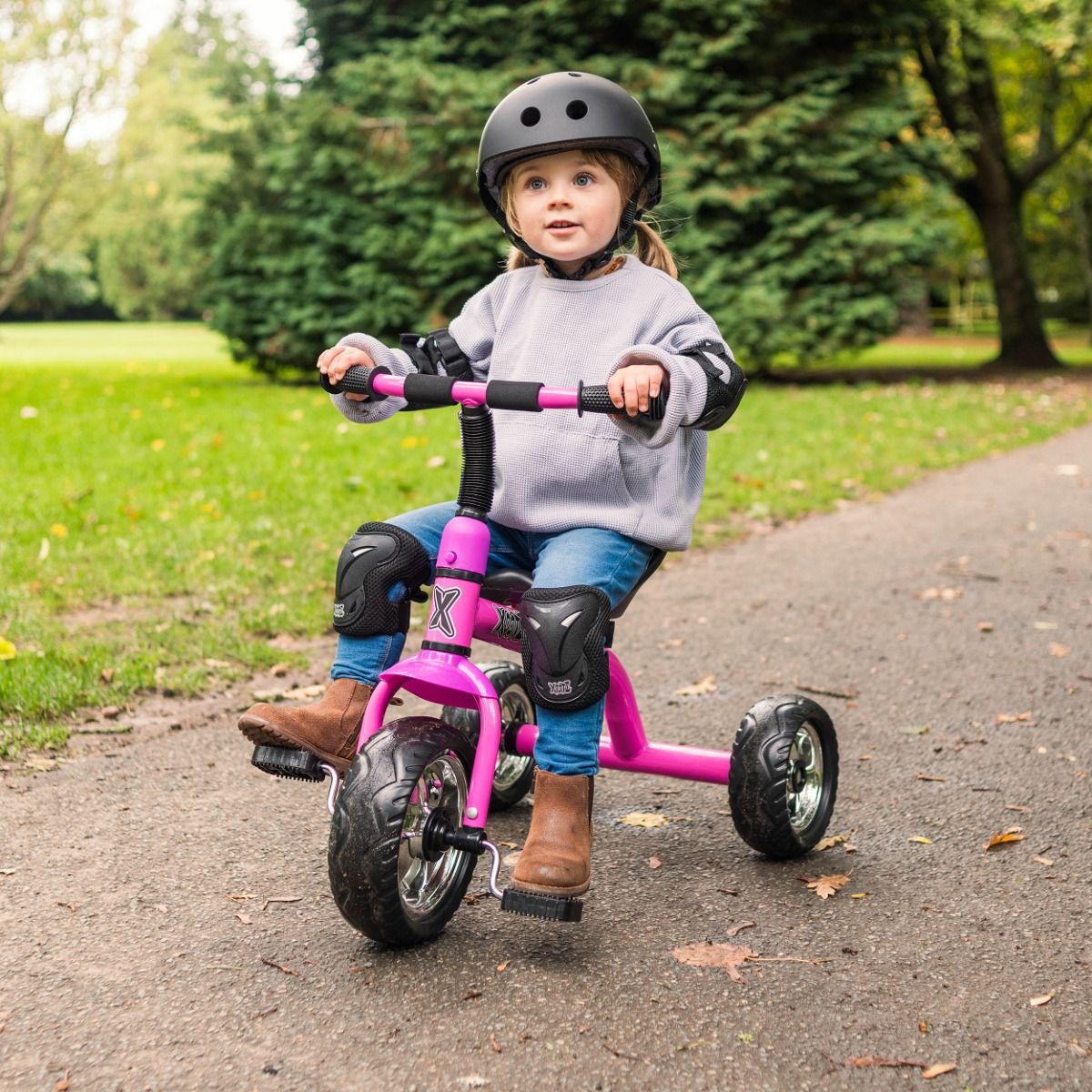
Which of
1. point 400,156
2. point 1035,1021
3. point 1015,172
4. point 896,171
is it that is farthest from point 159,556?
point 1015,172

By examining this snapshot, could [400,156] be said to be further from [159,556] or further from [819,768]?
[819,768]

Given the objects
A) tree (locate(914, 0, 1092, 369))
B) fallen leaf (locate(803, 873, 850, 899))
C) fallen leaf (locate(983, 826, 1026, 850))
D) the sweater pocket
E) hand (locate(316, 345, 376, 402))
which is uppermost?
tree (locate(914, 0, 1092, 369))

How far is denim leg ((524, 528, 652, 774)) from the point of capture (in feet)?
8.24

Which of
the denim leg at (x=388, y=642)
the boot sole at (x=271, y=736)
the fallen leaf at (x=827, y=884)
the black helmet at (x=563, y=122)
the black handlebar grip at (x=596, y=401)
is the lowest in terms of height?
the fallen leaf at (x=827, y=884)

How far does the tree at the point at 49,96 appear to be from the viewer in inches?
585

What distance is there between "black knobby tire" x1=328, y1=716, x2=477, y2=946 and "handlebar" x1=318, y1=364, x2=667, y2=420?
1.99 feet

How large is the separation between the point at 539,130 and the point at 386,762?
1.28m

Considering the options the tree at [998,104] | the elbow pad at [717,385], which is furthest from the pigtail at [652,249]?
the tree at [998,104]

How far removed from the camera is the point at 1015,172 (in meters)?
18.2

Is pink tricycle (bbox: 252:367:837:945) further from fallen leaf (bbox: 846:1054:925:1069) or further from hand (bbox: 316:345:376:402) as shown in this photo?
fallen leaf (bbox: 846:1054:925:1069)

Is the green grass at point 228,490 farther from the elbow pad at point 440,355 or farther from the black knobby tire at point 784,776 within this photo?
the black knobby tire at point 784,776

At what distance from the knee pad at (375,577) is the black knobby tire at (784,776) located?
2.77 feet

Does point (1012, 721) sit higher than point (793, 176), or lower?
lower

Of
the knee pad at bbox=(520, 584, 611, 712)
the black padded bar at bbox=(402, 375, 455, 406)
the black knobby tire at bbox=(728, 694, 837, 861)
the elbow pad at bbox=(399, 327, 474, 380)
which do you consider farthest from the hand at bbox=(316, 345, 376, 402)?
the black knobby tire at bbox=(728, 694, 837, 861)
